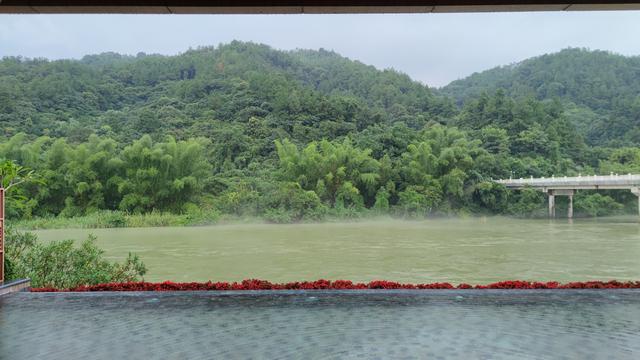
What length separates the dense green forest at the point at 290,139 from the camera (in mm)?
22672

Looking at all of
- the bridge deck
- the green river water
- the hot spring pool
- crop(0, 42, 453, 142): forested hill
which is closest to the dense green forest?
crop(0, 42, 453, 142): forested hill

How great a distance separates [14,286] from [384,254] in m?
8.75

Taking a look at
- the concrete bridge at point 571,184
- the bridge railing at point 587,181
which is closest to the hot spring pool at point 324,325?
the bridge railing at point 587,181

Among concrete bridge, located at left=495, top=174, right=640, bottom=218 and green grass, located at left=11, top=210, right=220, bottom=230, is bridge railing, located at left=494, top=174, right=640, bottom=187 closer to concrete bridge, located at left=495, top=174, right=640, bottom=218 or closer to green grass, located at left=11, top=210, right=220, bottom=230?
concrete bridge, located at left=495, top=174, right=640, bottom=218

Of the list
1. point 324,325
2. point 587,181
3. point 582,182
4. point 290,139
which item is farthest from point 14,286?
point 290,139

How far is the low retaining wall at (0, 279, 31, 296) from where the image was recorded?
5.13 meters

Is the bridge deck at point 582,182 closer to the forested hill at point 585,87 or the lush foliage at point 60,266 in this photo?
the forested hill at point 585,87

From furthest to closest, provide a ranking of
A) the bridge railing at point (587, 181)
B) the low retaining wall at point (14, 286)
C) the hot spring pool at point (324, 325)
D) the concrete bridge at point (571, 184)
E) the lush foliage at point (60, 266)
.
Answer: the concrete bridge at point (571, 184), the bridge railing at point (587, 181), the lush foliage at point (60, 266), the low retaining wall at point (14, 286), the hot spring pool at point (324, 325)

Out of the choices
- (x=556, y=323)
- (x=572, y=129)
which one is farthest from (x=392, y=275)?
(x=572, y=129)

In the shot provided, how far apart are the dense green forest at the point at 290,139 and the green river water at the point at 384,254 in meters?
3.50

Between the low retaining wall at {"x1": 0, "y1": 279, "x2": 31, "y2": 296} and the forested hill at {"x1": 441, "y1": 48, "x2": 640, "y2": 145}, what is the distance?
112ft

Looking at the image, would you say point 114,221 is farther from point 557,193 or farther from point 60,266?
point 557,193

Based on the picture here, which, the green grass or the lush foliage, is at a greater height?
the lush foliage

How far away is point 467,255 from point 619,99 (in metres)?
29.1
